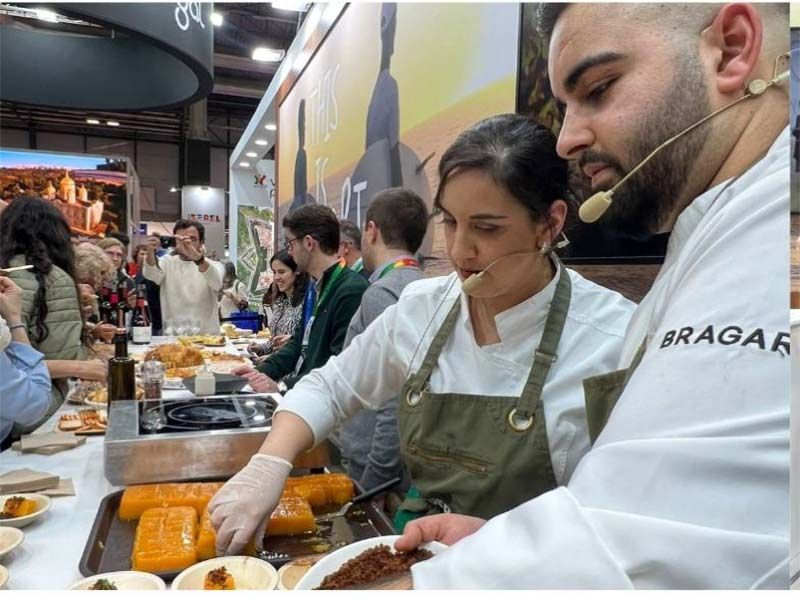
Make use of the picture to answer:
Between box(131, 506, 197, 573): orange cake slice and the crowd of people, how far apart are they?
2.2 inches

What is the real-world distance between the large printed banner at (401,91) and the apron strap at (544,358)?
0.87 metres

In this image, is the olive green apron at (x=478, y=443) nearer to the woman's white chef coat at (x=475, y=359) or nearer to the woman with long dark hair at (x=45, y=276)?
the woman's white chef coat at (x=475, y=359)

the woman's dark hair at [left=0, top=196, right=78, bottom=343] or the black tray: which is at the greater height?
the woman's dark hair at [left=0, top=196, right=78, bottom=343]

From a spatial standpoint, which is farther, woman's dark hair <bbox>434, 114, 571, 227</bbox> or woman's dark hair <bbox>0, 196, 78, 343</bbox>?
woman's dark hair <bbox>0, 196, 78, 343</bbox>

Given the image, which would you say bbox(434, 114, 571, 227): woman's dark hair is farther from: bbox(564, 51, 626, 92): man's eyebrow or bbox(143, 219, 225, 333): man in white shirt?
bbox(143, 219, 225, 333): man in white shirt

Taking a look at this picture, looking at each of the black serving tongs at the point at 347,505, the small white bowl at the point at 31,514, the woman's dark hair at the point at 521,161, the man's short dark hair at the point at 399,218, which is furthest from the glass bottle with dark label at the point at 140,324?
the woman's dark hair at the point at 521,161

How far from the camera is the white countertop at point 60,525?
0.88 meters

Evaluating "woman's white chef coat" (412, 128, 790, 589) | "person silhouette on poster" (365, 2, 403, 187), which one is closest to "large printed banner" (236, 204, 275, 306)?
"person silhouette on poster" (365, 2, 403, 187)

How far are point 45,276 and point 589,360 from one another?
1.98m

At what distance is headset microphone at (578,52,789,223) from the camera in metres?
0.60

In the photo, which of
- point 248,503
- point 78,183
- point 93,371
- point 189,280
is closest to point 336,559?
point 248,503

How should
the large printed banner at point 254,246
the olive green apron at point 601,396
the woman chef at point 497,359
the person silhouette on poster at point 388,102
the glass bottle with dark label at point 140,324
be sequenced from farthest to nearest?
1. the large printed banner at point 254,246
2. the glass bottle with dark label at point 140,324
3. the person silhouette on poster at point 388,102
4. the woman chef at point 497,359
5. the olive green apron at point 601,396

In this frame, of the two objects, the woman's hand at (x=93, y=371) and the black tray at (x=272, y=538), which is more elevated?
the woman's hand at (x=93, y=371)

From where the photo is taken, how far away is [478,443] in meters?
0.96
